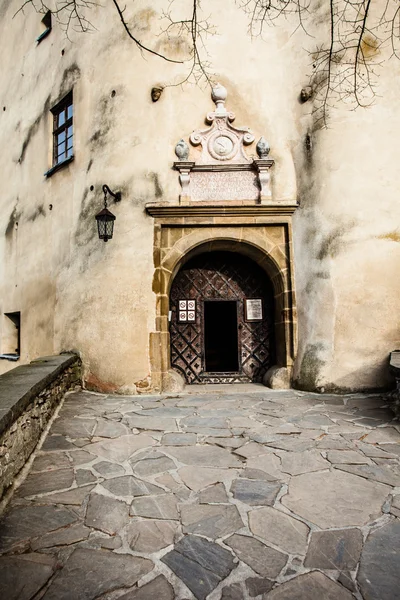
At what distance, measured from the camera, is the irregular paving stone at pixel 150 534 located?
70.8 inches

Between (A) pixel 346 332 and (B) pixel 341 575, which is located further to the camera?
(A) pixel 346 332

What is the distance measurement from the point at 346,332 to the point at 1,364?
7.14 metres

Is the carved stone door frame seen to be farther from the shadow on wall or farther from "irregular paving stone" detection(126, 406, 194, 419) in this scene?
"irregular paving stone" detection(126, 406, 194, 419)

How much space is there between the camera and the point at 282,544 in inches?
70.7

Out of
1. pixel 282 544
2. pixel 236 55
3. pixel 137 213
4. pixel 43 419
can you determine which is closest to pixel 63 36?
pixel 236 55

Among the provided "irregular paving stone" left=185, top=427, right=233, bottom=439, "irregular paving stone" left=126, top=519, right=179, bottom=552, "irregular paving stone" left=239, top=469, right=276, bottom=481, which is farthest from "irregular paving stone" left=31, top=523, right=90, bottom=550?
"irregular paving stone" left=185, top=427, right=233, bottom=439

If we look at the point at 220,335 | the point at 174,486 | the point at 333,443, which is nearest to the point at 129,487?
the point at 174,486

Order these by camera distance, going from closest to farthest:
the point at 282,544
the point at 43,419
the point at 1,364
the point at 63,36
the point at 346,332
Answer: the point at 282,544
the point at 43,419
the point at 346,332
the point at 63,36
the point at 1,364

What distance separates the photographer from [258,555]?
172cm

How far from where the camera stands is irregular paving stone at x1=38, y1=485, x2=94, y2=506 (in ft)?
7.30

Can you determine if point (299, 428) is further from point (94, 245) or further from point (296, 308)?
point (94, 245)

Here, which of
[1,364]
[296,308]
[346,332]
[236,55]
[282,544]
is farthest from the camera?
[1,364]

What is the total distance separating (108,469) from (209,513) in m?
0.93

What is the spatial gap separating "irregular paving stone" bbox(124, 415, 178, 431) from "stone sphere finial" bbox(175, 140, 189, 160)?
3.90 m
